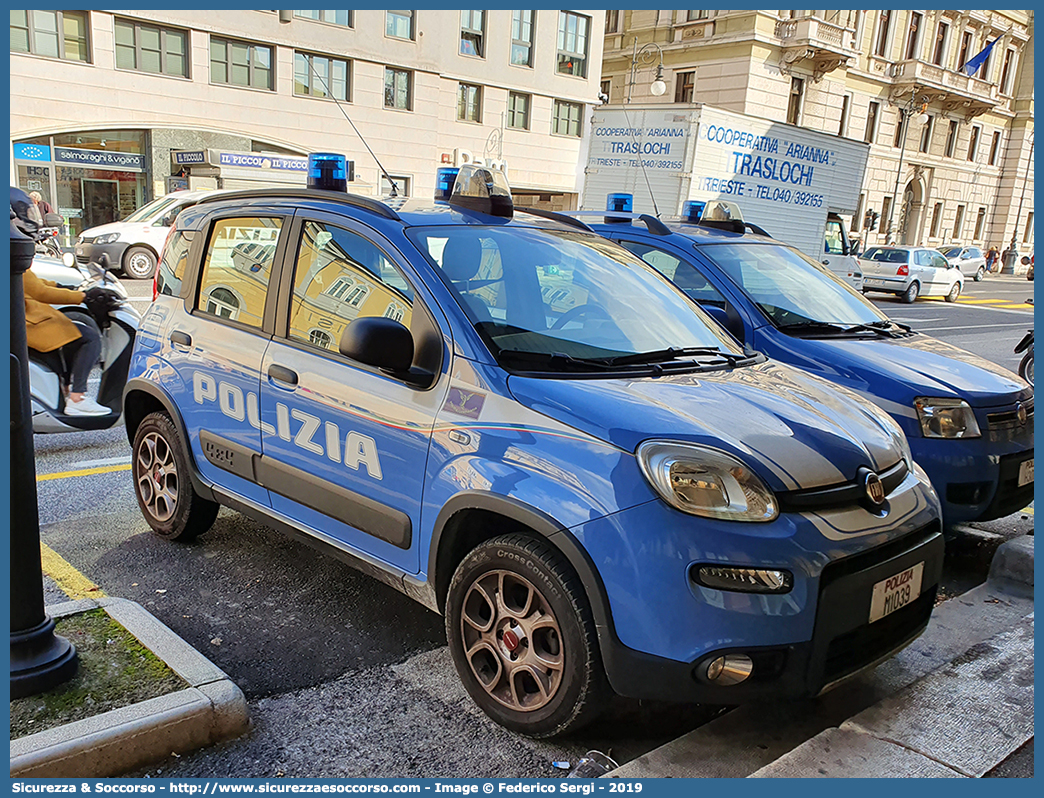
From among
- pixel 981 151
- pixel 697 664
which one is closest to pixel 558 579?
pixel 697 664

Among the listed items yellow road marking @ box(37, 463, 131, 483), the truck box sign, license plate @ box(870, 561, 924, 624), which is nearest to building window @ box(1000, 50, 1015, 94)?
the truck box sign

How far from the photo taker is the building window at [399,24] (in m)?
30.8

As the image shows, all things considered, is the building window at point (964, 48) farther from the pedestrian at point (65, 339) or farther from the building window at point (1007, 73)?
the pedestrian at point (65, 339)

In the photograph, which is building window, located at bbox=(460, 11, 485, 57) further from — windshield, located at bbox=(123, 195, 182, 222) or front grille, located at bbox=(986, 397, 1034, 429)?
front grille, located at bbox=(986, 397, 1034, 429)

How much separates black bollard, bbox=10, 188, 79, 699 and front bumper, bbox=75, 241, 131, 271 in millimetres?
15689

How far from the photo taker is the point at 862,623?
9.30 ft

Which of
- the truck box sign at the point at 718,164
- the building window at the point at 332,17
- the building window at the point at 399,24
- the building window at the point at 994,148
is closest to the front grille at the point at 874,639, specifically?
the truck box sign at the point at 718,164

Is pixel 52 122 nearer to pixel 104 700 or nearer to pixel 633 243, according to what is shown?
pixel 633 243

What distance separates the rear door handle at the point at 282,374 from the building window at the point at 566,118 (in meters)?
34.6

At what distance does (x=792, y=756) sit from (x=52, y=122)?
27275 millimetres

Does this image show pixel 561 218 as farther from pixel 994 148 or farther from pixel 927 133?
pixel 994 148

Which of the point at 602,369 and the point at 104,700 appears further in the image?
the point at 602,369

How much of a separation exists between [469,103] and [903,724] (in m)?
33.6
